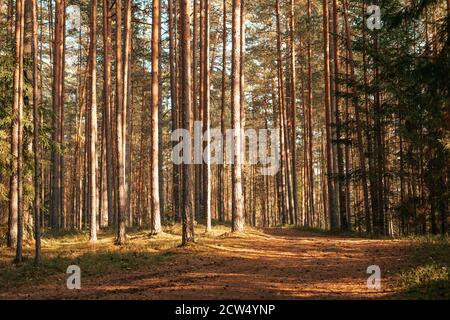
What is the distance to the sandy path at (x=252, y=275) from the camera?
9.44 metres

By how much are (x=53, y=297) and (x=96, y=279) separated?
84.7 inches

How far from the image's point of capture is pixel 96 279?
39.0 feet

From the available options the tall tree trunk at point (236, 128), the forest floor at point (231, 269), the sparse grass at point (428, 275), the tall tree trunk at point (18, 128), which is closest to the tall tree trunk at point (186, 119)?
the forest floor at point (231, 269)

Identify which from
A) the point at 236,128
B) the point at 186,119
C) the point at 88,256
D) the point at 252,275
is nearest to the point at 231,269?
the point at 252,275

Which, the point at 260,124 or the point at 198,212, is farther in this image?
the point at 260,124

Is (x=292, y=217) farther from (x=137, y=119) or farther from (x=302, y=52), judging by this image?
(x=137, y=119)

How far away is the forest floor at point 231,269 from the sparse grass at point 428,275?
0.07 feet

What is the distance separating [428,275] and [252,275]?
418 cm

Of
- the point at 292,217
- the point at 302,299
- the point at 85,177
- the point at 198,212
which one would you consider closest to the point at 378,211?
the point at 292,217

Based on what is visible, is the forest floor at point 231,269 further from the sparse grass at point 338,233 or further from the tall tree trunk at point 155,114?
the sparse grass at point 338,233

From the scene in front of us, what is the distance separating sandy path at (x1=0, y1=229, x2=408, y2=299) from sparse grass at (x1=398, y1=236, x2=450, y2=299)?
340 mm

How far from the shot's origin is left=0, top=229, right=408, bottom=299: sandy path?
944 cm

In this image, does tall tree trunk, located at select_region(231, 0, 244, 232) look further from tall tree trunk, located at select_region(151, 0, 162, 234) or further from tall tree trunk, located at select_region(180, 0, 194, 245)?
tall tree trunk, located at select_region(180, 0, 194, 245)

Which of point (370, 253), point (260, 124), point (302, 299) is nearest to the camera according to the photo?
point (302, 299)
